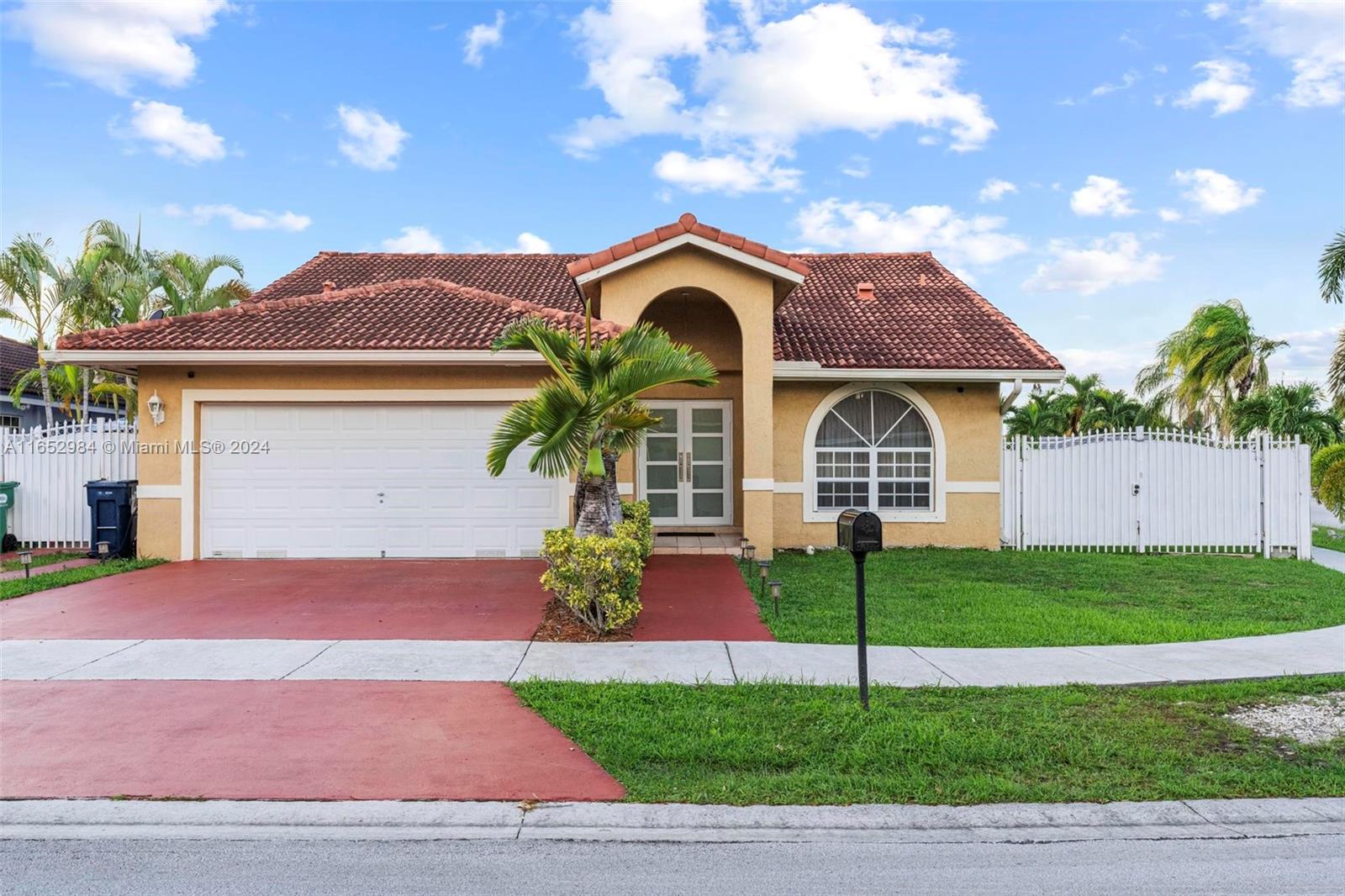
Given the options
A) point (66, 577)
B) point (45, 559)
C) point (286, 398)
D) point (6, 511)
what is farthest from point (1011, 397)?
point (6, 511)

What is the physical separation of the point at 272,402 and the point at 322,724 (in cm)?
822

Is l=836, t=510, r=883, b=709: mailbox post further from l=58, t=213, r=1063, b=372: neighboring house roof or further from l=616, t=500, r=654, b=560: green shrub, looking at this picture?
l=58, t=213, r=1063, b=372: neighboring house roof

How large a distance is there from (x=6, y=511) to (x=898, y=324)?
15.7 meters

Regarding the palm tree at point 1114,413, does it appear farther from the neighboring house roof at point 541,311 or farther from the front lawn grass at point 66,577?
the front lawn grass at point 66,577

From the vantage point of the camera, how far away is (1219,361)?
957 inches

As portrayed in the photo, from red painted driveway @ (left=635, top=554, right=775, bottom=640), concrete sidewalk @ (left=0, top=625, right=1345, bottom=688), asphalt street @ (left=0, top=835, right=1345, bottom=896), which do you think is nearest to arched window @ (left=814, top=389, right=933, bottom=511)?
red painted driveway @ (left=635, top=554, right=775, bottom=640)

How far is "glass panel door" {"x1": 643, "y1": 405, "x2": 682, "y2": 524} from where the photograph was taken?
14273 mm

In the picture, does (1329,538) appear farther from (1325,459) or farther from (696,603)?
(696,603)

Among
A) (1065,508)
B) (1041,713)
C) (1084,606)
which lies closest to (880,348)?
(1065,508)

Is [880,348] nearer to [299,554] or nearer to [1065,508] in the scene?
[1065,508]

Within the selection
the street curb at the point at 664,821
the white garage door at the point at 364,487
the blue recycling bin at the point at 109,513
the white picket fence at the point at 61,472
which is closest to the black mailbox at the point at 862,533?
the street curb at the point at 664,821

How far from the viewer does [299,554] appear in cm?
1212

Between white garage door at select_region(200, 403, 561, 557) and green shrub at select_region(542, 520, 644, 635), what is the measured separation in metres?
4.53

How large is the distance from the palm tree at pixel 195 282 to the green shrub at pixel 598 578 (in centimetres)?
1372
